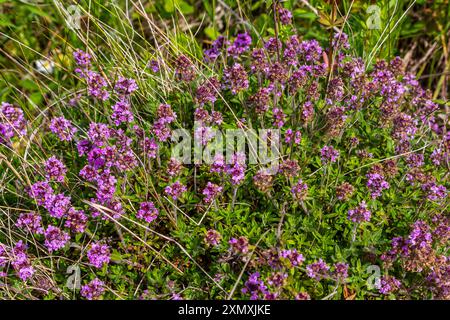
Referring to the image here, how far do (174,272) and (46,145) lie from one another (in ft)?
4.68

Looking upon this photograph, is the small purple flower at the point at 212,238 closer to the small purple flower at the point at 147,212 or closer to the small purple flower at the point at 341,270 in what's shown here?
the small purple flower at the point at 147,212

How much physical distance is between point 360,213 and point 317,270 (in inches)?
16.5

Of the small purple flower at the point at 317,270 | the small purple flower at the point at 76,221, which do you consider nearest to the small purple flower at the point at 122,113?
the small purple flower at the point at 76,221

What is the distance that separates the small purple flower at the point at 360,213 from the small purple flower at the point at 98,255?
1433mm

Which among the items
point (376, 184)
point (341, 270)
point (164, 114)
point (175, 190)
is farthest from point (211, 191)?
point (376, 184)

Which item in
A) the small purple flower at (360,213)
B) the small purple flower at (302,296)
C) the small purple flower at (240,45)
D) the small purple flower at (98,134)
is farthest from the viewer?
the small purple flower at (240,45)

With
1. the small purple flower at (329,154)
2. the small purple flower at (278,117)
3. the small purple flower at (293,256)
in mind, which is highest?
the small purple flower at (278,117)

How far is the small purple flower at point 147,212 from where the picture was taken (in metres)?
3.10

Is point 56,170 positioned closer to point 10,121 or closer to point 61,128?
point 61,128

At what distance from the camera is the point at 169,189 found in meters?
3.15

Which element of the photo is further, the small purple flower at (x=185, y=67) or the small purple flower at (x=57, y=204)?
the small purple flower at (x=185, y=67)

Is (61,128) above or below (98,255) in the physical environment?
above

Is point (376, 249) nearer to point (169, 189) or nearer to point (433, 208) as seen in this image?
point (433, 208)

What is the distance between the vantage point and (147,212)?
3113 mm
